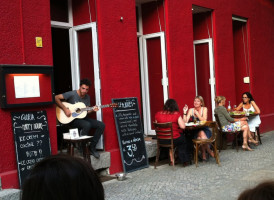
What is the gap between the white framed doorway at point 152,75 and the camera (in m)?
8.77

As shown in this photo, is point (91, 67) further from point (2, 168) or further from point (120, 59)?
point (2, 168)

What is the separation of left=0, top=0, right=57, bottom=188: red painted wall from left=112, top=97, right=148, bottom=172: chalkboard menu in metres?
1.53

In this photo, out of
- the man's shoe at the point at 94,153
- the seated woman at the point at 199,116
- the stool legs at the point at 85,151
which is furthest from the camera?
the seated woman at the point at 199,116

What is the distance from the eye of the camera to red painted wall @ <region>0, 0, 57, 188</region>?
541cm

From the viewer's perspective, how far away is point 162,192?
18.6ft

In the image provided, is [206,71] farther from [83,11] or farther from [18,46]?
[18,46]

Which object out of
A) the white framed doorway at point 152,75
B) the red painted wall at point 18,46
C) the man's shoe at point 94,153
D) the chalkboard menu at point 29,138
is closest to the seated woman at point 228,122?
the white framed doorway at point 152,75

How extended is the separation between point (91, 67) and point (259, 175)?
12.0ft

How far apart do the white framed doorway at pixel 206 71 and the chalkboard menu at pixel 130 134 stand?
Answer: 354 centimetres

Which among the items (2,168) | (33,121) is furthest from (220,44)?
(2,168)

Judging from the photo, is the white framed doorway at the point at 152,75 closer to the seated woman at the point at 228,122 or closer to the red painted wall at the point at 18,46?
the seated woman at the point at 228,122

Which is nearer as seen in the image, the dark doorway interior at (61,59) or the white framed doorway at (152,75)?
the dark doorway interior at (61,59)

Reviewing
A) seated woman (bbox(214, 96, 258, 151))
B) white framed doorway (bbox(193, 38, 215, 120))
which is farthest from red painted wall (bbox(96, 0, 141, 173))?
white framed doorway (bbox(193, 38, 215, 120))

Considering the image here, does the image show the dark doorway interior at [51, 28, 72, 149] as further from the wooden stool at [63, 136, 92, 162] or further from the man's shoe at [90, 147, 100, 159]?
the wooden stool at [63, 136, 92, 162]
